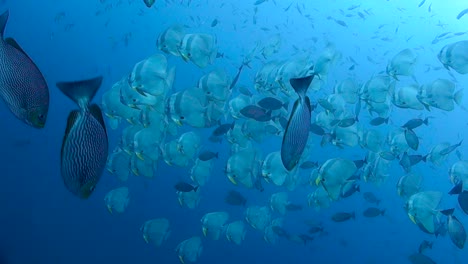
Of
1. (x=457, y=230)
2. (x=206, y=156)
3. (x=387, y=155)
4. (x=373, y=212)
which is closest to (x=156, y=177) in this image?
(x=373, y=212)

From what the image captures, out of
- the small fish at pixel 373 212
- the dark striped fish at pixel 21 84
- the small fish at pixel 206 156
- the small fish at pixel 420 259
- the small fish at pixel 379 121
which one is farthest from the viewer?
the small fish at pixel 373 212

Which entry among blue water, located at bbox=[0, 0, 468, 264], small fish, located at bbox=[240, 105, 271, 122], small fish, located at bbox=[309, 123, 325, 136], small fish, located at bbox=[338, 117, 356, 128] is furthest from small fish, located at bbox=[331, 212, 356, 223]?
blue water, located at bbox=[0, 0, 468, 264]

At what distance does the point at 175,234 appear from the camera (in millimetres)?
16297

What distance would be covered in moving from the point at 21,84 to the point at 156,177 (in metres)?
17.5

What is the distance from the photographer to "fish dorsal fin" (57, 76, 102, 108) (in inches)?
71.0

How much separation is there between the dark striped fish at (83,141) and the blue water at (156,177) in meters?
5.94

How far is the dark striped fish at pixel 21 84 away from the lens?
6.43 ft

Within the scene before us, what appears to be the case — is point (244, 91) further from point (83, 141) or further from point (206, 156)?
point (83, 141)

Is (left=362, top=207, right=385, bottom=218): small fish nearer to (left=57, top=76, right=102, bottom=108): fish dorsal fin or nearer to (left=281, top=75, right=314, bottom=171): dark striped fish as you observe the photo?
(left=281, top=75, right=314, bottom=171): dark striped fish

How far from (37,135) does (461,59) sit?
17101 millimetres

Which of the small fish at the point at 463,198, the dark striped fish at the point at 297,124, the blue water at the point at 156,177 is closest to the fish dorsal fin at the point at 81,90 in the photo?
the dark striped fish at the point at 297,124

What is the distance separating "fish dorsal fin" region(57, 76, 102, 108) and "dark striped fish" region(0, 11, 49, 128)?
24cm

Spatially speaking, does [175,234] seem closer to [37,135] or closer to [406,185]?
[37,135]

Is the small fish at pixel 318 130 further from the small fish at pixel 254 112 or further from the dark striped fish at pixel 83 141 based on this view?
the dark striped fish at pixel 83 141
